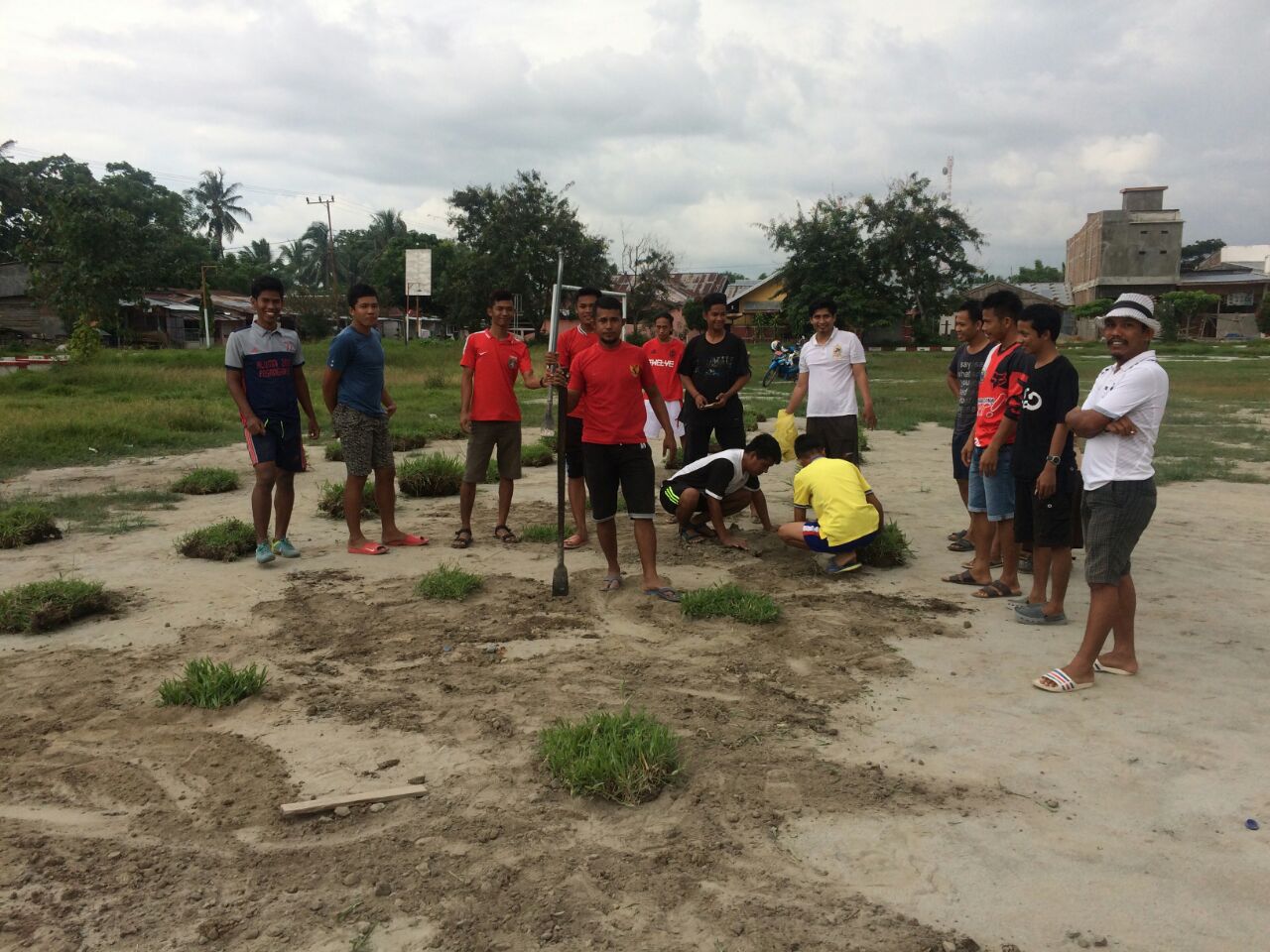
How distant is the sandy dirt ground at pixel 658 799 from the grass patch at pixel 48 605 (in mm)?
117

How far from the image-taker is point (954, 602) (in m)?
5.40

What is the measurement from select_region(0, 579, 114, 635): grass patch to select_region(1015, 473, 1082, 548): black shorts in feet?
17.4

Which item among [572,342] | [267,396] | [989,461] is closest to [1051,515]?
[989,461]

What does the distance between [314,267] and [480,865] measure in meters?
79.4

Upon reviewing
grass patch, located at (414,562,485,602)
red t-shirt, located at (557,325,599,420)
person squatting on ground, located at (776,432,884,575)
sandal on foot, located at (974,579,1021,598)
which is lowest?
grass patch, located at (414,562,485,602)

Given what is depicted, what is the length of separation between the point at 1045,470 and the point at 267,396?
4.98m

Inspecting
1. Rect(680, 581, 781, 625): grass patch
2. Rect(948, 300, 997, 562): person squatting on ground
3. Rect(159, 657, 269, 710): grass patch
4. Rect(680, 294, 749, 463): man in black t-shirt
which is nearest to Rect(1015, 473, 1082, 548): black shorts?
Rect(948, 300, 997, 562): person squatting on ground

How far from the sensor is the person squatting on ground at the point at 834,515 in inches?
234

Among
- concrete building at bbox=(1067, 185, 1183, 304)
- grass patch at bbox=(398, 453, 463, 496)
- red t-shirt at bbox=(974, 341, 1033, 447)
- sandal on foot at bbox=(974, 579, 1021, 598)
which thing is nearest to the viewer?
red t-shirt at bbox=(974, 341, 1033, 447)

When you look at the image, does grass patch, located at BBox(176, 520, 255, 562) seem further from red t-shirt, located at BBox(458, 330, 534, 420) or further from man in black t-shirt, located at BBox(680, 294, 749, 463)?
man in black t-shirt, located at BBox(680, 294, 749, 463)

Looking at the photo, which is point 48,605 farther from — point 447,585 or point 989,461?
point 989,461

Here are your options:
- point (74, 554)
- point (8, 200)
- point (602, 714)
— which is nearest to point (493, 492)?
point (74, 554)

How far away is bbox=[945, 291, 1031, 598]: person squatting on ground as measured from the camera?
5.38 meters

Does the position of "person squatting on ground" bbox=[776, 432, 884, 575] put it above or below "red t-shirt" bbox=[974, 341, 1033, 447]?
below
